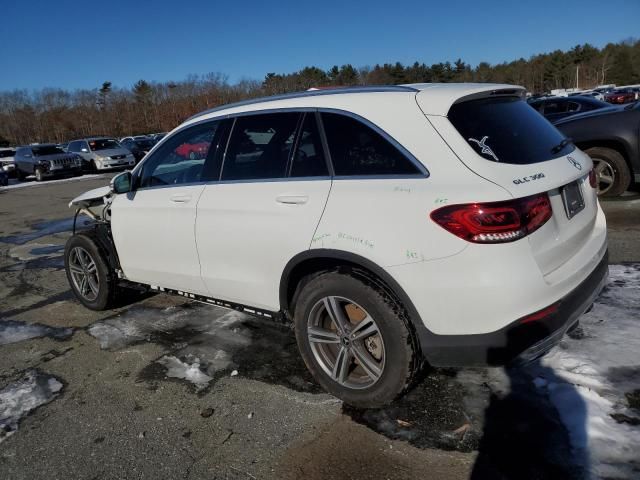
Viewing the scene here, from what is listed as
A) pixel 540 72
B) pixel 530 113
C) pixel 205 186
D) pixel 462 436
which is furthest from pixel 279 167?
pixel 540 72

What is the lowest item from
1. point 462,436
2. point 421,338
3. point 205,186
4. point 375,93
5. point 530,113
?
point 462,436

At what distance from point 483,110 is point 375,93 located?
621 mm

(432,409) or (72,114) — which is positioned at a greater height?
(72,114)

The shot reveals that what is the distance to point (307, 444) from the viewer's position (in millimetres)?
2746

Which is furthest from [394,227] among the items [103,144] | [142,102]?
[142,102]

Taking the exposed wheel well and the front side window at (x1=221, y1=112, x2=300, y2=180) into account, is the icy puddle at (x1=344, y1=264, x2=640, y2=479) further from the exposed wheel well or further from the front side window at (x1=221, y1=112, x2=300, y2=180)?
the exposed wheel well

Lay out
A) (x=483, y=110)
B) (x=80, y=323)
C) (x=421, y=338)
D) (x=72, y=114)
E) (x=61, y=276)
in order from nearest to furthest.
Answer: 1. (x=421, y=338)
2. (x=483, y=110)
3. (x=80, y=323)
4. (x=61, y=276)
5. (x=72, y=114)

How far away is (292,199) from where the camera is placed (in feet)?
10.1

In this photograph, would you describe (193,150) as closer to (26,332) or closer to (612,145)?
(26,332)

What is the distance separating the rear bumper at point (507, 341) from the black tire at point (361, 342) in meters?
0.14

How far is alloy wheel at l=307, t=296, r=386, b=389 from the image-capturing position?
2.90 metres

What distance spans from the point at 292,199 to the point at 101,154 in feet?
78.8

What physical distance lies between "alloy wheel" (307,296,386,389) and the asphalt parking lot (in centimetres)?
21

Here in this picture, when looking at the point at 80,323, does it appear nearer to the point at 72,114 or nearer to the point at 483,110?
the point at 483,110
